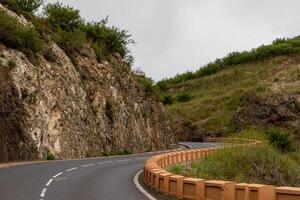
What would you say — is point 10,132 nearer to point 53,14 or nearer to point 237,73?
point 53,14

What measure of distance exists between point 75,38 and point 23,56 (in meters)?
12.9

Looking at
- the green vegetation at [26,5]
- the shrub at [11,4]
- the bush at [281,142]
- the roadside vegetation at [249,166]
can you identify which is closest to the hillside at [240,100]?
the bush at [281,142]

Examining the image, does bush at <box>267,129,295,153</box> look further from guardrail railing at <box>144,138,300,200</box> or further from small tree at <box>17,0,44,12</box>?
guardrail railing at <box>144,138,300,200</box>

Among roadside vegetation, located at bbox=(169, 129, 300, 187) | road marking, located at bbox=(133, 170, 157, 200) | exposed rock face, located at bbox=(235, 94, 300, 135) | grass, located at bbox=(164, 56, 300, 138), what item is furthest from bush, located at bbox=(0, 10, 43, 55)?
grass, located at bbox=(164, 56, 300, 138)

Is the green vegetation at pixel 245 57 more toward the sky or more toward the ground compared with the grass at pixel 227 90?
more toward the sky

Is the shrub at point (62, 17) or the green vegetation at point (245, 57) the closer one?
the shrub at point (62, 17)

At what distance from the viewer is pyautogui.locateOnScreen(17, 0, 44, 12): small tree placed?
48.2 meters

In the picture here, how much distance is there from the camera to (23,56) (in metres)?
36.1

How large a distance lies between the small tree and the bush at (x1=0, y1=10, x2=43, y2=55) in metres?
9.28

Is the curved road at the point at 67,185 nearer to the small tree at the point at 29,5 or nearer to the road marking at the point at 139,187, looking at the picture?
the road marking at the point at 139,187

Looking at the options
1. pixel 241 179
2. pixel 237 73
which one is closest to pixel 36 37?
pixel 241 179

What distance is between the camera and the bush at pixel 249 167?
2809cm

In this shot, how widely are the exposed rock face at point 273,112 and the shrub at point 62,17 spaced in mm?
38846

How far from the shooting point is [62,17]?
54438mm
